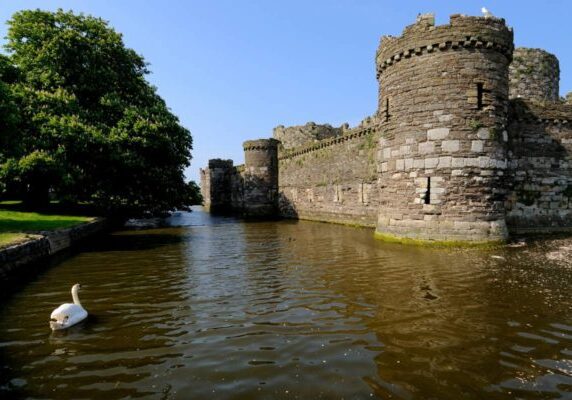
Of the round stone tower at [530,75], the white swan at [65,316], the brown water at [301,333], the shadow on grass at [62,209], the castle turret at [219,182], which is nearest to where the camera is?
the brown water at [301,333]

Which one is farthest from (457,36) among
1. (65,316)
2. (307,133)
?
(307,133)

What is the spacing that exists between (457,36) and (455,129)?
325cm

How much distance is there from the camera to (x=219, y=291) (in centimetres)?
790

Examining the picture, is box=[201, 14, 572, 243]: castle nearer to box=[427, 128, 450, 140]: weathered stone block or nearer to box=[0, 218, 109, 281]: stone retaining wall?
box=[427, 128, 450, 140]: weathered stone block

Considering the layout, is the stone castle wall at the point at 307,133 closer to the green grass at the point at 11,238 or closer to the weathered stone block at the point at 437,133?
the weathered stone block at the point at 437,133

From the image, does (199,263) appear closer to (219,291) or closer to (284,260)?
(284,260)

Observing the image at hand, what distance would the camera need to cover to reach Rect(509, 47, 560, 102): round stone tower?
21672mm

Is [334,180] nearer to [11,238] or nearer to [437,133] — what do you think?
[437,133]

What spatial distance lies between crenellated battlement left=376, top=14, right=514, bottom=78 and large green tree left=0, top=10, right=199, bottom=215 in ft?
43.9

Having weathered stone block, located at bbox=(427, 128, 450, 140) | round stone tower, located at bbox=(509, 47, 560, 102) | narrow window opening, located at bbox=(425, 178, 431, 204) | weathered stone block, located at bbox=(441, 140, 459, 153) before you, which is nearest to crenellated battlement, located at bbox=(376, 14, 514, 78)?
weathered stone block, located at bbox=(427, 128, 450, 140)

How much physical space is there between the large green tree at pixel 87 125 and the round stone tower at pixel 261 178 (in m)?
11.3

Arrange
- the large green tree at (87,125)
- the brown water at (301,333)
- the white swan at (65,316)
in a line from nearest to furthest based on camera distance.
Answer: the brown water at (301,333)
the white swan at (65,316)
the large green tree at (87,125)

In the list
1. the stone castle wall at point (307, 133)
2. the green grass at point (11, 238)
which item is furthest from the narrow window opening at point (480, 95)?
the stone castle wall at point (307, 133)

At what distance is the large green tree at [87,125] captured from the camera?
1792 cm
